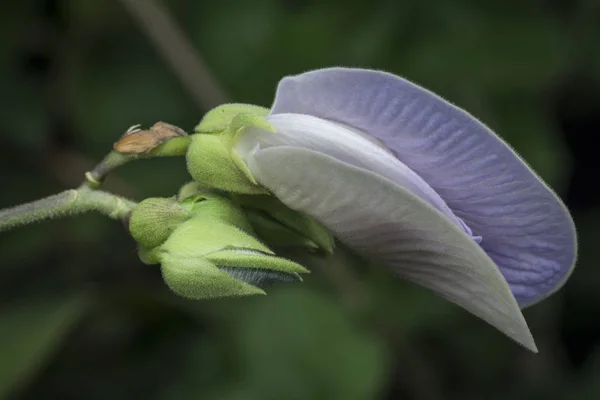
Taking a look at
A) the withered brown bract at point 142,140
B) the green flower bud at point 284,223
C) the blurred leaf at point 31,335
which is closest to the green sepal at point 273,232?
the green flower bud at point 284,223

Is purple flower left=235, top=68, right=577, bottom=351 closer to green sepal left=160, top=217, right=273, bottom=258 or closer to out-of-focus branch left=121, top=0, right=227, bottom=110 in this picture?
green sepal left=160, top=217, right=273, bottom=258

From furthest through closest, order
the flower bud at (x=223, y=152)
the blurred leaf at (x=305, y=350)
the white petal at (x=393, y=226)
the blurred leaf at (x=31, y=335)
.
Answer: the blurred leaf at (x=305, y=350) → the blurred leaf at (x=31, y=335) → the flower bud at (x=223, y=152) → the white petal at (x=393, y=226)

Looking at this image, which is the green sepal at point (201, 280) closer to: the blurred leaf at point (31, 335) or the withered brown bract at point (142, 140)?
the withered brown bract at point (142, 140)

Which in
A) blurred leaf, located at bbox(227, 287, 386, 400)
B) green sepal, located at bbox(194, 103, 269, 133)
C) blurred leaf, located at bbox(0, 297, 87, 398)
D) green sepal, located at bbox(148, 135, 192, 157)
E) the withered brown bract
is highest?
green sepal, located at bbox(194, 103, 269, 133)

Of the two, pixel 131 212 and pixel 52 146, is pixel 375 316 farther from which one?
pixel 131 212

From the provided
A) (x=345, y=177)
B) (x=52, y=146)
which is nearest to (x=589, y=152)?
(x=52, y=146)

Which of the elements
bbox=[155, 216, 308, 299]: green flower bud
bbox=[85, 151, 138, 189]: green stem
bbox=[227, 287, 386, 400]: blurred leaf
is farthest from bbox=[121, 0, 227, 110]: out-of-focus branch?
bbox=[155, 216, 308, 299]: green flower bud
